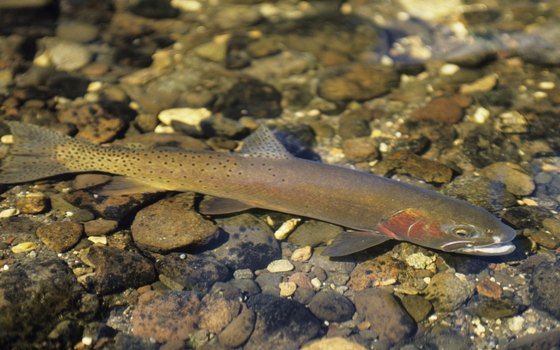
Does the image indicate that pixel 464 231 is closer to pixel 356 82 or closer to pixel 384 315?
pixel 384 315

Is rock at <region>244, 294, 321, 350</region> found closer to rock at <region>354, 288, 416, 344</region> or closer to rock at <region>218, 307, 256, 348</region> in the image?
rock at <region>218, 307, 256, 348</region>

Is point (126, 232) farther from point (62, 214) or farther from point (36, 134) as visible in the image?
point (36, 134)

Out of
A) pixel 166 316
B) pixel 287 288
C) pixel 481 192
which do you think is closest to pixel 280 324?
pixel 287 288

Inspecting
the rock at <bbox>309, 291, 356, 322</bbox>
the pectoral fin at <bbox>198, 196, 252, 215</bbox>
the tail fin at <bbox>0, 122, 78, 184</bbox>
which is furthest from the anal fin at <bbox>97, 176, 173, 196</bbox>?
the rock at <bbox>309, 291, 356, 322</bbox>

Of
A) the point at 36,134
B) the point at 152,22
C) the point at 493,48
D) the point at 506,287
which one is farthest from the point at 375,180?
the point at 152,22

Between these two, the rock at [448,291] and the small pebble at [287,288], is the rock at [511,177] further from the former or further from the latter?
the small pebble at [287,288]

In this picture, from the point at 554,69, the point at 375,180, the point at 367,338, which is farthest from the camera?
the point at 554,69
